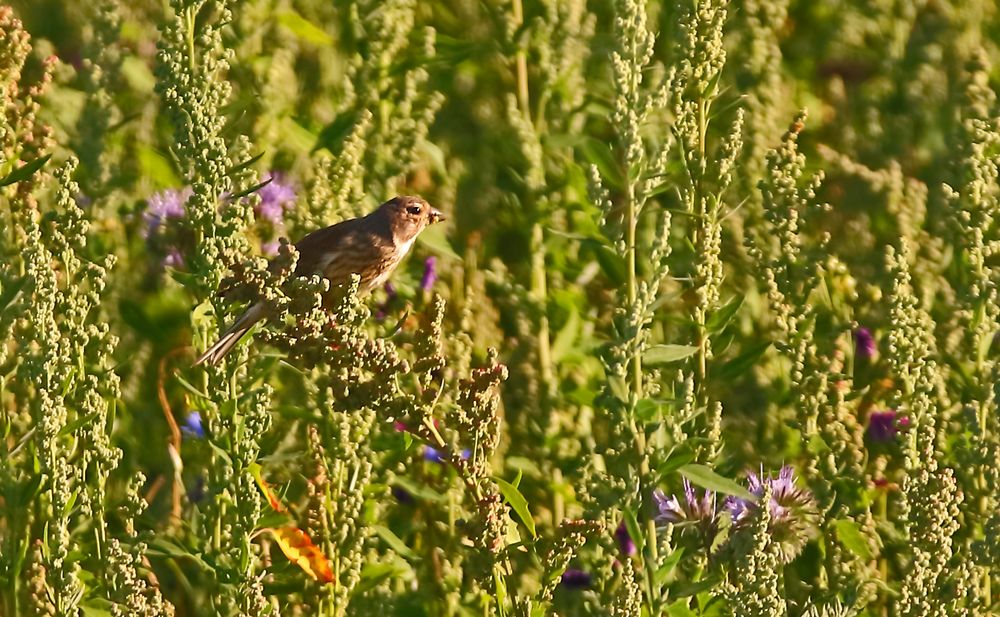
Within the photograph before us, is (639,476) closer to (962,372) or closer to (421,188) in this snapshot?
(962,372)

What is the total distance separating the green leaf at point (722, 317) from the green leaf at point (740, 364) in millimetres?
169

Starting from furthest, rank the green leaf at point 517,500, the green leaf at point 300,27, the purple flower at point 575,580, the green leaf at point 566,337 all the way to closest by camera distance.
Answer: the green leaf at point 300,27, the green leaf at point 566,337, the purple flower at point 575,580, the green leaf at point 517,500

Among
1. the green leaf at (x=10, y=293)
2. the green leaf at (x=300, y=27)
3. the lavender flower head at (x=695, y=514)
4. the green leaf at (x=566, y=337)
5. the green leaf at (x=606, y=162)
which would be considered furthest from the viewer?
the green leaf at (x=300, y=27)

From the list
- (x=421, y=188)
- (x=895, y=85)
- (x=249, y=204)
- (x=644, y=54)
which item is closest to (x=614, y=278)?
(x=644, y=54)

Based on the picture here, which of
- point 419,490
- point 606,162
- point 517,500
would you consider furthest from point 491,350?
point 419,490

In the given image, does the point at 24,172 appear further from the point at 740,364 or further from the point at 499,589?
the point at 740,364

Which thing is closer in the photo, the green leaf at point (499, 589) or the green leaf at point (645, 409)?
the green leaf at point (499, 589)

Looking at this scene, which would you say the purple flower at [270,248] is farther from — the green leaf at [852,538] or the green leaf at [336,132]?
the green leaf at [852,538]

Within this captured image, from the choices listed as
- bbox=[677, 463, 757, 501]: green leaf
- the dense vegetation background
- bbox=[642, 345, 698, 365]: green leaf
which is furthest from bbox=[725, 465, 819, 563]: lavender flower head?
bbox=[642, 345, 698, 365]: green leaf

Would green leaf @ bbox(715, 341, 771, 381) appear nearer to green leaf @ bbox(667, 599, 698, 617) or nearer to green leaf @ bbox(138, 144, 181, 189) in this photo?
green leaf @ bbox(667, 599, 698, 617)

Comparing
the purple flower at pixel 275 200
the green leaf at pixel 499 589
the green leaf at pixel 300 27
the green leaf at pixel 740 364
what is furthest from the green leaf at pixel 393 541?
the green leaf at pixel 300 27

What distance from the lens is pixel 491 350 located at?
2457 mm

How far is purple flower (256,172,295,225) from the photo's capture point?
12.4ft

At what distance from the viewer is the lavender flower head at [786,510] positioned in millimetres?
3051
